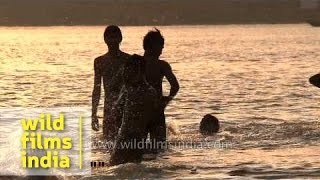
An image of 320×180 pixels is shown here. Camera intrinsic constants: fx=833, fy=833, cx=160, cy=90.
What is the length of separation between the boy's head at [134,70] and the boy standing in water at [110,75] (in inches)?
42.5

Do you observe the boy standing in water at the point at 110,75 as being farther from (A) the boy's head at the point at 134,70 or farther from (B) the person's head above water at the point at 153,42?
(A) the boy's head at the point at 134,70

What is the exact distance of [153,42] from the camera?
11062mm

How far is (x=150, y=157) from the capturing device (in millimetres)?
11625

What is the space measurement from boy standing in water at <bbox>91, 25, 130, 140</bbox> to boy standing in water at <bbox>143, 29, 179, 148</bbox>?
33 cm

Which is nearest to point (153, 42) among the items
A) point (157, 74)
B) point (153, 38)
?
point (153, 38)

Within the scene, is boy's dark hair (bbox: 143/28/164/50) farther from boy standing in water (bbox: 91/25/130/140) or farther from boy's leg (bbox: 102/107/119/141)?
boy's leg (bbox: 102/107/119/141)

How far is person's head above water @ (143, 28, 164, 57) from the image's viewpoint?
10914 mm

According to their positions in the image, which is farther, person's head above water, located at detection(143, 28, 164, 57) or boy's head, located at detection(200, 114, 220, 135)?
boy's head, located at detection(200, 114, 220, 135)

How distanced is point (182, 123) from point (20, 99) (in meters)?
8.40

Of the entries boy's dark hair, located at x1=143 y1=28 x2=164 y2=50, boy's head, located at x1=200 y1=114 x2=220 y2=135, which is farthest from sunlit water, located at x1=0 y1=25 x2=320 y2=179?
boy's dark hair, located at x1=143 y1=28 x2=164 y2=50

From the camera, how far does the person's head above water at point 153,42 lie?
35.8 ft

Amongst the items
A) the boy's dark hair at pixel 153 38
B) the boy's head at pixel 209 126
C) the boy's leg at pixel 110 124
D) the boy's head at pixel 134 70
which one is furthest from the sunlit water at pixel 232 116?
the boy's dark hair at pixel 153 38

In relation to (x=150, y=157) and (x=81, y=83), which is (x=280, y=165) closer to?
(x=150, y=157)
